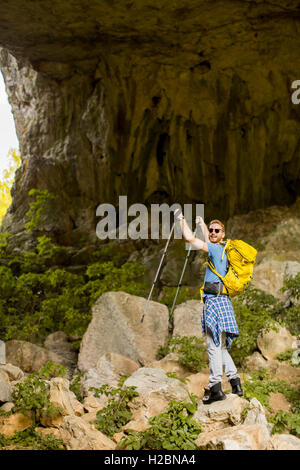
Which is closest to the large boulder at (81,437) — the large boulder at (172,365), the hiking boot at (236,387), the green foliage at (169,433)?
the green foliage at (169,433)

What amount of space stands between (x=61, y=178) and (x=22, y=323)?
729 cm

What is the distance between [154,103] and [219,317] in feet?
36.5

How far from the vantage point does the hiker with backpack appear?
407 centimetres

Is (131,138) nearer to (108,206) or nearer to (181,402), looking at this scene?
(108,206)

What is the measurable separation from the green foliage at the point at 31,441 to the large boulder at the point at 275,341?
339cm

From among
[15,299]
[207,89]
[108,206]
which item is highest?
[207,89]

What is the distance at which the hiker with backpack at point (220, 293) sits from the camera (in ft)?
13.4

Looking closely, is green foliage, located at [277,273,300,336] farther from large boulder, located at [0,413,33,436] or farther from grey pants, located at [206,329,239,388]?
large boulder, located at [0,413,33,436]

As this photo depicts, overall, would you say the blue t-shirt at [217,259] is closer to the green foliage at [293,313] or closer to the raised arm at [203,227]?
the raised arm at [203,227]

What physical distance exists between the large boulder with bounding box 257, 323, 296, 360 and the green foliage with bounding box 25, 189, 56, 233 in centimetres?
941

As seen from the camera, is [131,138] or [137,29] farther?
[131,138]
